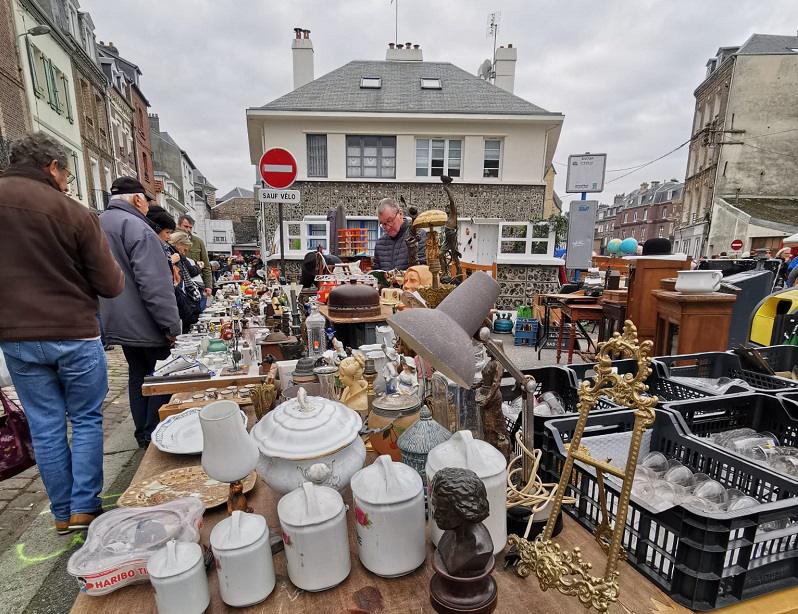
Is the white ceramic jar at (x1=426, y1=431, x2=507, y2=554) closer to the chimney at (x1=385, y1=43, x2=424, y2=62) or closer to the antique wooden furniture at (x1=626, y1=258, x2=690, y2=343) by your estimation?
the antique wooden furniture at (x1=626, y1=258, x2=690, y2=343)

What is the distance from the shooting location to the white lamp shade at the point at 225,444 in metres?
0.99

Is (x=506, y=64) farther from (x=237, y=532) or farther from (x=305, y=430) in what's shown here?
(x=237, y=532)

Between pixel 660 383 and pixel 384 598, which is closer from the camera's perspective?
pixel 384 598

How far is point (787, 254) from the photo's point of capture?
1117 cm

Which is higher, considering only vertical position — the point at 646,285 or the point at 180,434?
the point at 646,285

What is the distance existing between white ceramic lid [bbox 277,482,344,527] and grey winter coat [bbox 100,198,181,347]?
254cm

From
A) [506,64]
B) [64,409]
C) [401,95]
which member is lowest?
[64,409]

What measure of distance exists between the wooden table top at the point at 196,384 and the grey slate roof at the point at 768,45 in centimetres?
3124

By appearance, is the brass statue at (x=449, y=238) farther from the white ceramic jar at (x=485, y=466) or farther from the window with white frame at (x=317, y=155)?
the window with white frame at (x=317, y=155)

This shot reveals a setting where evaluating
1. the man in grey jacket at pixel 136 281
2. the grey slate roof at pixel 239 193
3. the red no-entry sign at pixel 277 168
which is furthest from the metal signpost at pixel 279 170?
the grey slate roof at pixel 239 193

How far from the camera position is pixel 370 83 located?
14.4 m

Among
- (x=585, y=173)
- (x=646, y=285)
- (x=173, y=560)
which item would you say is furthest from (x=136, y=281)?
(x=585, y=173)

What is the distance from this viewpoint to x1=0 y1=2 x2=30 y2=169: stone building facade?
9.59 metres

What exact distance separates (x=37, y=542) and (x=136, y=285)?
169cm
